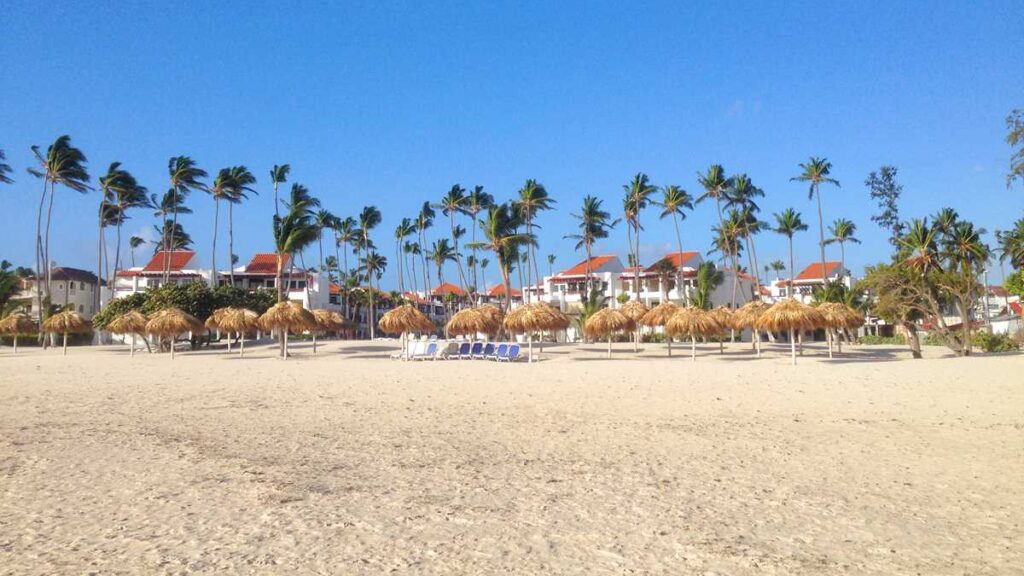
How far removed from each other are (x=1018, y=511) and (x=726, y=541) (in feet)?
9.72

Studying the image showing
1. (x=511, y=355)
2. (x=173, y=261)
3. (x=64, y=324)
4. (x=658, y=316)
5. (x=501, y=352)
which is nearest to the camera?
(x=511, y=355)

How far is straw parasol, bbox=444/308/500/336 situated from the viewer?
28625 mm

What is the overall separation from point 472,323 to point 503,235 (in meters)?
15.6

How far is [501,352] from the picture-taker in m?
26.5

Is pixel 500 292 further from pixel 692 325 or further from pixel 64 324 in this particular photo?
pixel 692 325

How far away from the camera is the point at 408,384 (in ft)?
52.9

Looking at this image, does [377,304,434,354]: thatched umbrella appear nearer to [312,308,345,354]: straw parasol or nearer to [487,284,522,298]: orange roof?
[312,308,345,354]: straw parasol

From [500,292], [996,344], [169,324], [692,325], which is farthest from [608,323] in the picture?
[500,292]

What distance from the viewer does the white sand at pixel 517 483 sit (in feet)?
14.7

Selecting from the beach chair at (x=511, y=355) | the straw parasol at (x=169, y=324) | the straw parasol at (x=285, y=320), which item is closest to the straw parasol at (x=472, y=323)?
the beach chair at (x=511, y=355)

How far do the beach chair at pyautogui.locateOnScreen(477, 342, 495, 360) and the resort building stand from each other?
45.0m

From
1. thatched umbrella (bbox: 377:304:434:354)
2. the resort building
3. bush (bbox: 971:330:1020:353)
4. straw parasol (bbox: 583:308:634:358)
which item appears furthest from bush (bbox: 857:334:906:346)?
the resort building

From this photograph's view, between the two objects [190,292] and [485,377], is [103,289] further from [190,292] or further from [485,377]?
[485,377]

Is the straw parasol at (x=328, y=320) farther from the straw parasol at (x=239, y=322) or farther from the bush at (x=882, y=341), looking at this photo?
the bush at (x=882, y=341)
